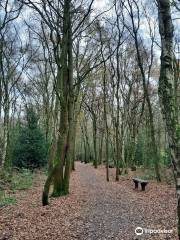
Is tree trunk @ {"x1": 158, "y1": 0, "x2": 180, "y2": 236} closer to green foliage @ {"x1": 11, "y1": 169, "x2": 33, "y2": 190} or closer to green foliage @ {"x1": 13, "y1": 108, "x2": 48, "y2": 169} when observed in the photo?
green foliage @ {"x1": 11, "y1": 169, "x2": 33, "y2": 190}

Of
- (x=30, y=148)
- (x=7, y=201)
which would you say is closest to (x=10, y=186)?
(x=7, y=201)

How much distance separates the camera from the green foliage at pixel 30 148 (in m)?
26.7

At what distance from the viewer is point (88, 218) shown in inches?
387

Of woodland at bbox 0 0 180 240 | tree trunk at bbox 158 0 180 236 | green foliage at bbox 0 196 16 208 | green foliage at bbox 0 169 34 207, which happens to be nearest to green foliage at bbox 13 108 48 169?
woodland at bbox 0 0 180 240

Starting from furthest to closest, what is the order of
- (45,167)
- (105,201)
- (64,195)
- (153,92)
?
(153,92) < (45,167) < (64,195) < (105,201)

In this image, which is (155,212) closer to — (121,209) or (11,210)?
(121,209)

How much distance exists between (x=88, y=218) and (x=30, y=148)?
17.4 meters

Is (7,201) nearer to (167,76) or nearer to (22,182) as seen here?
(22,182)

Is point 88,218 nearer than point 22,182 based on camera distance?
Yes

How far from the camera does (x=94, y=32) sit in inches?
858

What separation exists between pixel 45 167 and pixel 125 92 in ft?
33.4

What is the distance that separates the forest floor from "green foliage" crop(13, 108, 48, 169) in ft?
42.2

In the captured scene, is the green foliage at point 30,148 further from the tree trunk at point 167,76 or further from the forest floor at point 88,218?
the tree trunk at point 167,76

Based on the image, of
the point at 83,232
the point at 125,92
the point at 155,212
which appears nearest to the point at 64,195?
the point at 155,212
